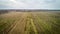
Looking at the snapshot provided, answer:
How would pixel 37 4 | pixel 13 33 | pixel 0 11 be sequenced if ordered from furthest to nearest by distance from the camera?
pixel 37 4
pixel 0 11
pixel 13 33

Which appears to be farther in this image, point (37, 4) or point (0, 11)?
point (37, 4)

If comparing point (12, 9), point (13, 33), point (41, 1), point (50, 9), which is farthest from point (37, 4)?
point (13, 33)

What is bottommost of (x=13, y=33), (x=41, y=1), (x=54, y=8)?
(x=13, y=33)

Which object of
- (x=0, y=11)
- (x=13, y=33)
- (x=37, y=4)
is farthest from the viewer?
(x=37, y=4)

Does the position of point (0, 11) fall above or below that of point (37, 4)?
below

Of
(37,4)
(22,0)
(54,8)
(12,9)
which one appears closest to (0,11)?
(12,9)

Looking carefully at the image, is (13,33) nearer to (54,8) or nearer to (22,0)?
(22,0)

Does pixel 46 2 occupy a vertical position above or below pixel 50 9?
above

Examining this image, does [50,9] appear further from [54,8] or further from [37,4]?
[37,4]
